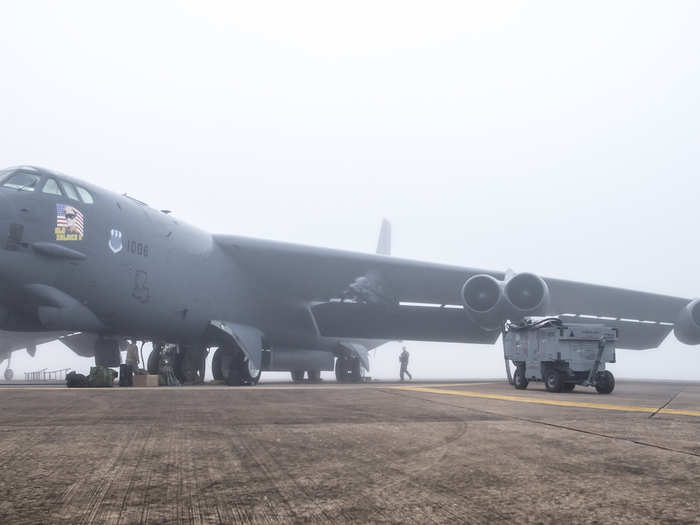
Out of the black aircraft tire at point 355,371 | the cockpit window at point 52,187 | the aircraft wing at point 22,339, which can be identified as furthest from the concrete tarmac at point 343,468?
the black aircraft tire at point 355,371

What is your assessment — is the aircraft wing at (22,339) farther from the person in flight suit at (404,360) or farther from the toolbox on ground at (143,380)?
the person in flight suit at (404,360)

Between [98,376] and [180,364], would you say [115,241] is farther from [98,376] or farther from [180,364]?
[180,364]

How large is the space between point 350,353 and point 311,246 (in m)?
5.99

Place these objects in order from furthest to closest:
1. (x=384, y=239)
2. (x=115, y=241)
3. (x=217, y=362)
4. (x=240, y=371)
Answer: (x=384, y=239), (x=217, y=362), (x=240, y=371), (x=115, y=241)

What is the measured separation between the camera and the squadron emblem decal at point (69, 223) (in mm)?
11117

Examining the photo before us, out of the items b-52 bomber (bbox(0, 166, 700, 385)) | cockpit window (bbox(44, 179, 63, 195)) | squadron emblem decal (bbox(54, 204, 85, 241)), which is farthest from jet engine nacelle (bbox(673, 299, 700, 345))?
cockpit window (bbox(44, 179, 63, 195))


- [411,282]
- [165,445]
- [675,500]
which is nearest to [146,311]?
[411,282]

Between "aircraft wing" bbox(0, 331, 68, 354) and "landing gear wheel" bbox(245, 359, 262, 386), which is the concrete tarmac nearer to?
"landing gear wheel" bbox(245, 359, 262, 386)

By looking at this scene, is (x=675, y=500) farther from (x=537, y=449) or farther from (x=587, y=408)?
(x=587, y=408)

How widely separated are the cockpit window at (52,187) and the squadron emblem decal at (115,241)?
4.20ft

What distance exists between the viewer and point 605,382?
404 inches

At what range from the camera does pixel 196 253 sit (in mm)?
14664

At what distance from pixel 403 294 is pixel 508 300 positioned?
444cm

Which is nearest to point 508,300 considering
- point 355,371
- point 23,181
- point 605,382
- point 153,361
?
point 605,382
